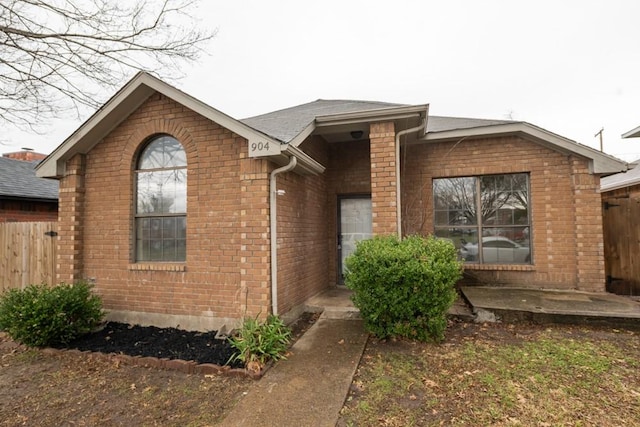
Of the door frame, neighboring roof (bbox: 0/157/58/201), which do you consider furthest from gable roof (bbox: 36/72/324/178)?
neighboring roof (bbox: 0/157/58/201)

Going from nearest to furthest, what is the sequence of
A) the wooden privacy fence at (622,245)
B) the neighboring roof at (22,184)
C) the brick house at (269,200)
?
the brick house at (269,200) < the wooden privacy fence at (622,245) < the neighboring roof at (22,184)

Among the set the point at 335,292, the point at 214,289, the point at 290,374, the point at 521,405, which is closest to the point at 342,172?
the point at 335,292

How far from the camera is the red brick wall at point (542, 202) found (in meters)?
6.02

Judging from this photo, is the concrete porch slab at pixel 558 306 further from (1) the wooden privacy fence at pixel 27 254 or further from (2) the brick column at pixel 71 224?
(1) the wooden privacy fence at pixel 27 254

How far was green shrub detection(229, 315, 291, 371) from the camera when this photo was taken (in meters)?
3.73

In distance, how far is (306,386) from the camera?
10.7 ft

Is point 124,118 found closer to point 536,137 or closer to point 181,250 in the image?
point 181,250

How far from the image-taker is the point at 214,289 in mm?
4883

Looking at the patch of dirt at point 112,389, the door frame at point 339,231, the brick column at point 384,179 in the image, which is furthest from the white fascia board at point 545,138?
the patch of dirt at point 112,389

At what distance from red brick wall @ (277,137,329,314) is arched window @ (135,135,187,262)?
1.72 meters

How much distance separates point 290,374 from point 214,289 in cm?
202

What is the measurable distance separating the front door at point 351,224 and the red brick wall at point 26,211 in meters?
9.40

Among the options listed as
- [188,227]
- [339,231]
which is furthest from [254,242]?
[339,231]

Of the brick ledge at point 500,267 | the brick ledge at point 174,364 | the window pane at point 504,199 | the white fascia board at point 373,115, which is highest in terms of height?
the white fascia board at point 373,115
